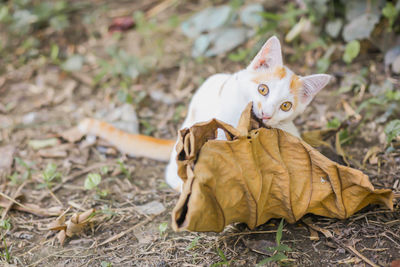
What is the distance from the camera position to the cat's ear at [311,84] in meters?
1.93

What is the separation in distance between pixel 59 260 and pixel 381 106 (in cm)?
223

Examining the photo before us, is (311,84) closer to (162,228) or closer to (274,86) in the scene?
(274,86)

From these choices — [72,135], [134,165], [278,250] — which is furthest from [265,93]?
[72,135]

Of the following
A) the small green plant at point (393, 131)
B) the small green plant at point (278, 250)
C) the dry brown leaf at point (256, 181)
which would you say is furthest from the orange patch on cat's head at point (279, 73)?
the small green plant at point (393, 131)

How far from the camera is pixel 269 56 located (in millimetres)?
1923

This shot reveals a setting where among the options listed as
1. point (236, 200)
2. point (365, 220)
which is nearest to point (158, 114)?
point (236, 200)

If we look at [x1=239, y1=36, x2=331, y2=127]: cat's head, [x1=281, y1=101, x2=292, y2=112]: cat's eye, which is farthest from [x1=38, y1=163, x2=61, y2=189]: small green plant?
[x1=281, y1=101, x2=292, y2=112]: cat's eye

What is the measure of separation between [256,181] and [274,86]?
471mm

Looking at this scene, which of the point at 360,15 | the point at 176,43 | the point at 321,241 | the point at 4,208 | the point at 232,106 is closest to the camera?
the point at 321,241

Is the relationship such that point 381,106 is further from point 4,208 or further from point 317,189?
point 4,208

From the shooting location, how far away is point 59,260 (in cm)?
191

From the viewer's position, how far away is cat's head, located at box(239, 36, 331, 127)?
1883 millimetres

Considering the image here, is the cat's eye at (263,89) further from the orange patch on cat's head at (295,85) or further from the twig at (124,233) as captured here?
the twig at (124,233)

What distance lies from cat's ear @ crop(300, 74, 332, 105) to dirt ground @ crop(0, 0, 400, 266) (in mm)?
615
